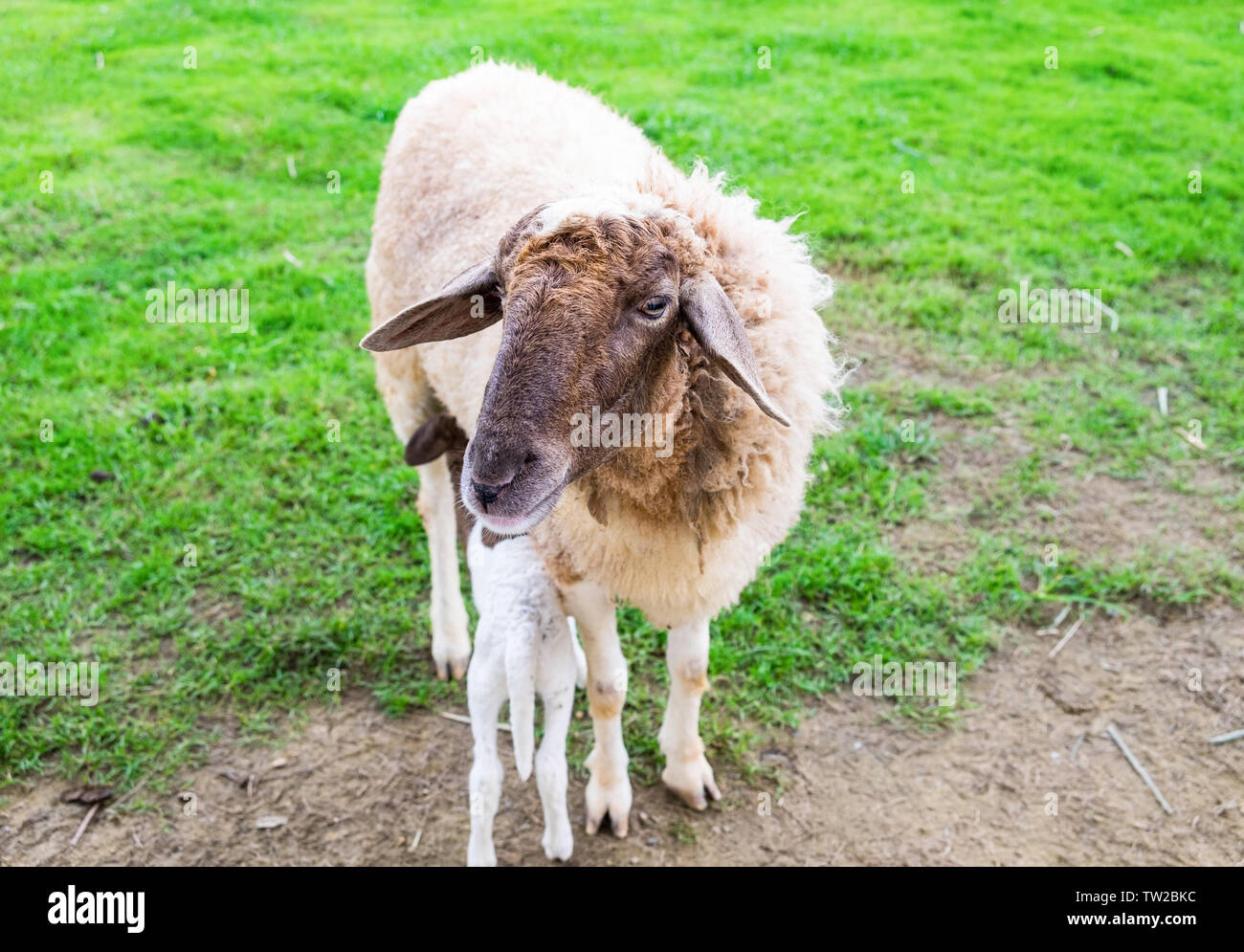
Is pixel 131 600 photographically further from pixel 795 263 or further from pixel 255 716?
pixel 795 263

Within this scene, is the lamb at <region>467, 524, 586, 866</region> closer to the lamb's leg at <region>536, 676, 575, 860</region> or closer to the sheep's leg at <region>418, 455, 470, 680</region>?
the lamb's leg at <region>536, 676, 575, 860</region>

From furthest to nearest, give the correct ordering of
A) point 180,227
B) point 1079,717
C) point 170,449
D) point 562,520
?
point 180,227
point 170,449
point 1079,717
point 562,520

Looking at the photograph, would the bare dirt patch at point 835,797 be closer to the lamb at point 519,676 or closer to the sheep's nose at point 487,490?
the lamb at point 519,676

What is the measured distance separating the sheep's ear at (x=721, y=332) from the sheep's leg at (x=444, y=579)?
6.60 ft

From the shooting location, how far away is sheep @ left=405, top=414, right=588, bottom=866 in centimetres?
319

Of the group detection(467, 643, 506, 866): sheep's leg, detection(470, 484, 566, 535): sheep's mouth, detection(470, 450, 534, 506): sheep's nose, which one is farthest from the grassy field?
detection(470, 450, 534, 506): sheep's nose

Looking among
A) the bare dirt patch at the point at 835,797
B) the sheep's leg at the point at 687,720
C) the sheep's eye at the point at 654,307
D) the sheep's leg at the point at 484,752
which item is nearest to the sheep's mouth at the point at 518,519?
the sheep's eye at the point at 654,307

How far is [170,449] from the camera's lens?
5.43 metres

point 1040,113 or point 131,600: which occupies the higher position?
point 1040,113

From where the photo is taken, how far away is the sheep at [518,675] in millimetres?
3189

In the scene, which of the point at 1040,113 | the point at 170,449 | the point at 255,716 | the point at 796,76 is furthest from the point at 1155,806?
the point at 796,76

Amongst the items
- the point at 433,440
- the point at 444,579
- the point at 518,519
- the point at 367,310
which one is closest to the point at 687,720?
the point at 444,579

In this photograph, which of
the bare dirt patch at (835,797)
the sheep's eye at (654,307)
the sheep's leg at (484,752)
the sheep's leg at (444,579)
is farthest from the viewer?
the sheep's leg at (444,579)
